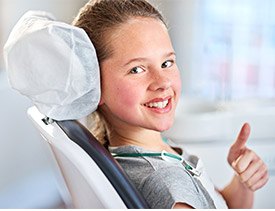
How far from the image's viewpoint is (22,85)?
80 centimetres

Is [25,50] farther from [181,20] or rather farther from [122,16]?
[181,20]

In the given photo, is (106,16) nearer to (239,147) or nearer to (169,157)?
(169,157)

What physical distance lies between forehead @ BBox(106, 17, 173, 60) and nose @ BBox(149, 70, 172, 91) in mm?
36

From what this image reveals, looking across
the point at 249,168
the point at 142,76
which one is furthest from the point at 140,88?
the point at 249,168

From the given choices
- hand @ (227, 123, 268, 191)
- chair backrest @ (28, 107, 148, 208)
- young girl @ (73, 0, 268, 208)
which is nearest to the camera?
chair backrest @ (28, 107, 148, 208)

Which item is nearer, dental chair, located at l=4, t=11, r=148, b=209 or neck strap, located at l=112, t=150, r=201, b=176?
dental chair, located at l=4, t=11, r=148, b=209

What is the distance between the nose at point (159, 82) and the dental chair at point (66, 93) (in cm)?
8

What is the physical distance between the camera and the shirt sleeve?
0.79 m

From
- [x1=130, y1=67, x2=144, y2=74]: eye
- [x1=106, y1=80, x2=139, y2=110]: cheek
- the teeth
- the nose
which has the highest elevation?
[x1=130, y1=67, x2=144, y2=74]: eye

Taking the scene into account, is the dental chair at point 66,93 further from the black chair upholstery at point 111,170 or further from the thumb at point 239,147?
the thumb at point 239,147

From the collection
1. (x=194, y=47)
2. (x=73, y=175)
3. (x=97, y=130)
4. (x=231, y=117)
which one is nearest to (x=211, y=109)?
(x=231, y=117)

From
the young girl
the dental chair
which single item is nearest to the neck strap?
the young girl

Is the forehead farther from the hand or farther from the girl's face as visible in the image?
the hand

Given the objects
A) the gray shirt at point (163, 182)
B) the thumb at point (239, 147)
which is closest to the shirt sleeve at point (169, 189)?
the gray shirt at point (163, 182)
